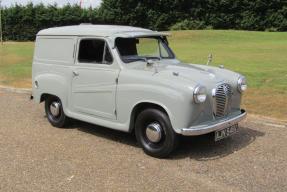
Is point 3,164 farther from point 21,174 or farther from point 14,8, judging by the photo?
point 14,8

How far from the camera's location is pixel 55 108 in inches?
318

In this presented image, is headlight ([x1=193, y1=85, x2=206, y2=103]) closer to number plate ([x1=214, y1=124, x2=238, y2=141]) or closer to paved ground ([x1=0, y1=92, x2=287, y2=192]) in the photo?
number plate ([x1=214, y1=124, x2=238, y2=141])

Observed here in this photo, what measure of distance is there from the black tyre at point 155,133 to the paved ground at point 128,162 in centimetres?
15

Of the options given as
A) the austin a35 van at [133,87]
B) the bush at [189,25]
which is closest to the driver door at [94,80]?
the austin a35 van at [133,87]

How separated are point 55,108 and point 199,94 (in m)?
3.22

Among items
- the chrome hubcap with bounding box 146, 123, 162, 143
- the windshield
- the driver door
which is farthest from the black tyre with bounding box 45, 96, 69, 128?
the chrome hubcap with bounding box 146, 123, 162, 143

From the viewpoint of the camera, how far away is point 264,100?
9445 mm

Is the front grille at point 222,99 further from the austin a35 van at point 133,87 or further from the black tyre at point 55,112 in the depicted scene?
the black tyre at point 55,112

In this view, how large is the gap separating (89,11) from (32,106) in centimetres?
3401

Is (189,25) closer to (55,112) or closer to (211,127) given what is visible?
(55,112)

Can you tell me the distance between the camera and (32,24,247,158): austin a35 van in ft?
19.7

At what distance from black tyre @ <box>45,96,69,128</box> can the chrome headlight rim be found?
2.94 metres

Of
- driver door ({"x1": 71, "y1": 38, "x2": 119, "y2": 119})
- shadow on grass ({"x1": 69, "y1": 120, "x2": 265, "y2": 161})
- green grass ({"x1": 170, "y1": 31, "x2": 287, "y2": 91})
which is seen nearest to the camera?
shadow on grass ({"x1": 69, "y1": 120, "x2": 265, "y2": 161})

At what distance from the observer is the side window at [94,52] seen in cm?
702
